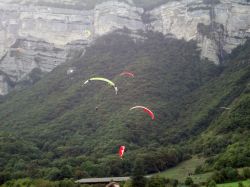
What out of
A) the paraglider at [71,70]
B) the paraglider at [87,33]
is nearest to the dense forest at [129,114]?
the paraglider at [71,70]

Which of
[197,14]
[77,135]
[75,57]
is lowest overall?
[77,135]

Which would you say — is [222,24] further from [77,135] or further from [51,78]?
[77,135]

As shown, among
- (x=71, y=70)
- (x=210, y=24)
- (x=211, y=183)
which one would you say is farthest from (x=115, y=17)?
(x=211, y=183)

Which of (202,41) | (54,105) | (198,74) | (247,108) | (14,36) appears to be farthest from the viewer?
(14,36)

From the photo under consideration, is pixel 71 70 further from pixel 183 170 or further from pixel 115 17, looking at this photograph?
pixel 183 170

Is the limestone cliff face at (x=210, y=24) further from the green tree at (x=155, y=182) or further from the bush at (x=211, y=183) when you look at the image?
the bush at (x=211, y=183)

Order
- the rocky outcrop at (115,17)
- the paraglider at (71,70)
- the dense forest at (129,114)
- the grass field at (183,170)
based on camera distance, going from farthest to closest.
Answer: the rocky outcrop at (115,17), the paraglider at (71,70), the dense forest at (129,114), the grass field at (183,170)

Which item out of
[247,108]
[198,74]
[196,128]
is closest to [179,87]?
[198,74]
